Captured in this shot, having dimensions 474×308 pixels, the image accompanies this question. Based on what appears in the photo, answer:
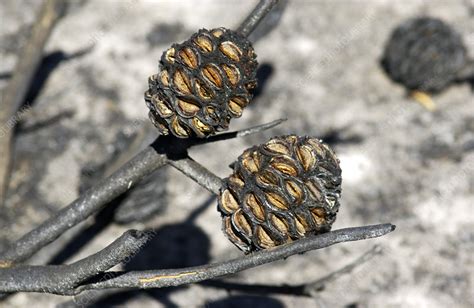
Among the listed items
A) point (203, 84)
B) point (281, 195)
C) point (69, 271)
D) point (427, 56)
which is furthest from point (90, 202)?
point (427, 56)

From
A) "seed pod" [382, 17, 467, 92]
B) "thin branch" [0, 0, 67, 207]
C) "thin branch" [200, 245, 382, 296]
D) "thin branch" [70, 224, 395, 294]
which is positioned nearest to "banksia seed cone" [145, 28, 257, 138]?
"thin branch" [70, 224, 395, 294]

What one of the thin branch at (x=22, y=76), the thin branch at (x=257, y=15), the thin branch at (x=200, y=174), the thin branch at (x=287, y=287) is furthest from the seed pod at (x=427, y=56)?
the thin branch at (x=200, y=174)

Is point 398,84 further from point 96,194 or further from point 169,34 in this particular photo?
point 96,194

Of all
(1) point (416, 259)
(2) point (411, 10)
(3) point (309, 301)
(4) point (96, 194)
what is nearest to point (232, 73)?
(4) point (96, 194)

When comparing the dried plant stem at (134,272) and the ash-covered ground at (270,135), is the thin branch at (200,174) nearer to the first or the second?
the dried plant stem at (134,272)

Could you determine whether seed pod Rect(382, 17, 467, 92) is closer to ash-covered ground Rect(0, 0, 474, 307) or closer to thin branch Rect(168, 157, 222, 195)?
ash-covered ground Rect(0, 0, 474, 307)
